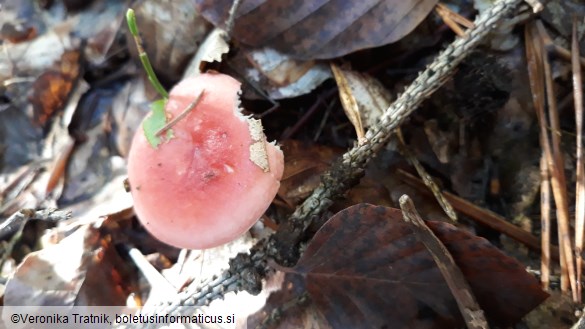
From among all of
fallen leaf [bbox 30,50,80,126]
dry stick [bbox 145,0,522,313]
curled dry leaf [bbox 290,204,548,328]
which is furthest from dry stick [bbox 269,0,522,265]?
fallen leaf [bbox 30,50,80,126]

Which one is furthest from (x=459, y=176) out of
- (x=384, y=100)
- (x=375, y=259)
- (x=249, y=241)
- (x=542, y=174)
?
(x=249, y=241)

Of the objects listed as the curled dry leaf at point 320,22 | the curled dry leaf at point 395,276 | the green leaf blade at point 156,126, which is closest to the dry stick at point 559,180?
the curled dry leaf at point 395,276

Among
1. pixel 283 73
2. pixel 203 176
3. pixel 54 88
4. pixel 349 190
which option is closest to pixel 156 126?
pixel 203 176

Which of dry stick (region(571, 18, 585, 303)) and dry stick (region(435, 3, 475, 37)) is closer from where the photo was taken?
dry stick (region(571, 18, 585, 303))

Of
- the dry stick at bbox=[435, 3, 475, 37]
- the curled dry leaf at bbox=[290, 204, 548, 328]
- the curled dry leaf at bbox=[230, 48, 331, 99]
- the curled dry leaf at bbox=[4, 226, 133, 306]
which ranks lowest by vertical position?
the curled dry leaf at bbox=[4, 226, 133, 306]

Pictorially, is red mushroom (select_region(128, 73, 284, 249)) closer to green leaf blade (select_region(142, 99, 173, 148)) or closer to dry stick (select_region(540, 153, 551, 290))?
green leaf blade (select_region(142, 99, 173, 148))

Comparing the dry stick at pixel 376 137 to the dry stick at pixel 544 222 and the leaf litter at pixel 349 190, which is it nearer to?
the leaf litter at pixel 349 190

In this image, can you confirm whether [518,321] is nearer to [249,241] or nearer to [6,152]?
[249,241]

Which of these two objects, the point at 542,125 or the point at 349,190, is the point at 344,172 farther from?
the point at 542,125
